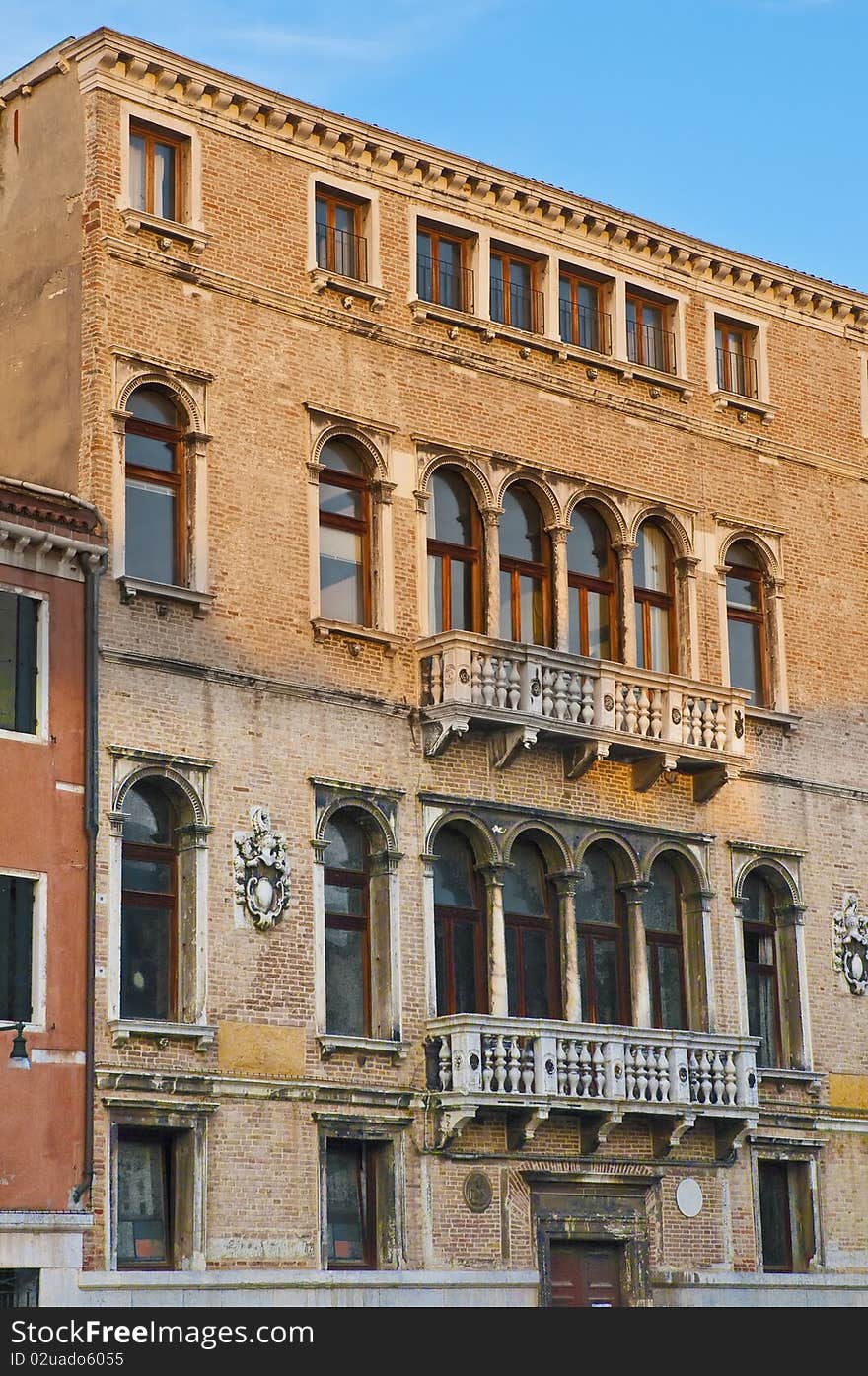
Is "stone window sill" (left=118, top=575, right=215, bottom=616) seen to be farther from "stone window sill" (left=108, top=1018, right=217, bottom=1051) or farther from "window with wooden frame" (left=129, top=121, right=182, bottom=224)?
"stone window sill" (left=108, top=1018, right=217, bottom=1051)

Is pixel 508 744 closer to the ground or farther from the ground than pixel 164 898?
farther from the ground

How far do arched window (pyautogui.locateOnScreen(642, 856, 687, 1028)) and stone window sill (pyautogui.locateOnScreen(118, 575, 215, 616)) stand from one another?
7552 millimetres

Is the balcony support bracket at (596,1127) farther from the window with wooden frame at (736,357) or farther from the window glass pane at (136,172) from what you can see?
the window glass pane at (136,172)

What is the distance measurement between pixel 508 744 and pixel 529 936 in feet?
8.27

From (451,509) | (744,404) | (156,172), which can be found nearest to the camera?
(156,172)

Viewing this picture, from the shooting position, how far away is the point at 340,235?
106ft

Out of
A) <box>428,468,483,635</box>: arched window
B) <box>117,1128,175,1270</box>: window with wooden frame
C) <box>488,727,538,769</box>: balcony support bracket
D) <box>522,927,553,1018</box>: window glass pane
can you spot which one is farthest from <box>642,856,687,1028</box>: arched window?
<box>117,1128,175,1270</box>: window with wooden frame

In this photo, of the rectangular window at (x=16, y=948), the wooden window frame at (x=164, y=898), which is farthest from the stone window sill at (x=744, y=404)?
the rectangular window at (x=16, y=948)

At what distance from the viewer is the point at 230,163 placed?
31031 mm

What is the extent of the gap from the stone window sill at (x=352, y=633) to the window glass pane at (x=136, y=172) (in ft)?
17.8

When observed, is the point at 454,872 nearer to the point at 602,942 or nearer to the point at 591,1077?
the point at 602,942

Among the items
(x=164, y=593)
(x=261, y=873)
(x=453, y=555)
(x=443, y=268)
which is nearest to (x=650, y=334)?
(x=443, y=268)

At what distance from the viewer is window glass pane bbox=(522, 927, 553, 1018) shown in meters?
31.6
